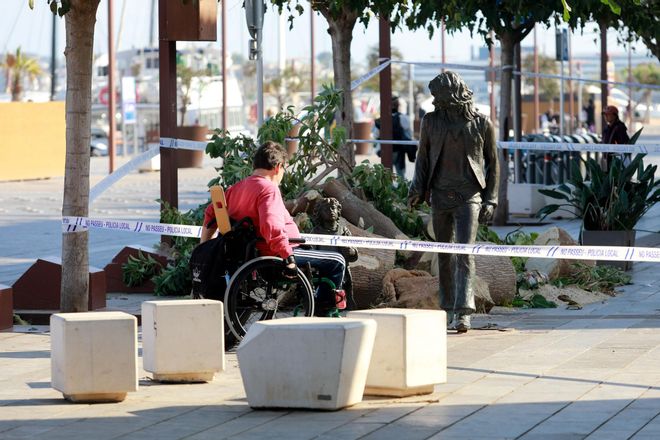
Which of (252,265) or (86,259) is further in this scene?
(86,259)

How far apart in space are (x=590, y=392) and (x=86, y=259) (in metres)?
4.64

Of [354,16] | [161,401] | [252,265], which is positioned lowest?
[161,401]

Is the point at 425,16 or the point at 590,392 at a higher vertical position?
the point at 425,16

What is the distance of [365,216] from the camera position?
1304 centimetres

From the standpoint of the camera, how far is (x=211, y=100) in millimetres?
96938

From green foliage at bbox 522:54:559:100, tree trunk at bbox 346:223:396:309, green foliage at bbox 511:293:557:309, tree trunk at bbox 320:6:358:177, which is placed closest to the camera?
tree trunk at bbox 346:223:396:309

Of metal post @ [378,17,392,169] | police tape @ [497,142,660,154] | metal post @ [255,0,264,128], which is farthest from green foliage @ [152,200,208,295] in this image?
metal post @ [378,17,392,169]

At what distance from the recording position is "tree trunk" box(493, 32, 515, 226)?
1980cm

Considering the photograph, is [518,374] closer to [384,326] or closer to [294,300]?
[384,326]

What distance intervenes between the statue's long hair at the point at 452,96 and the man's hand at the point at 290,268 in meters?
1.60

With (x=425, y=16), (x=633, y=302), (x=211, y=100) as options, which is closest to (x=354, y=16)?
(x=425, y=16)

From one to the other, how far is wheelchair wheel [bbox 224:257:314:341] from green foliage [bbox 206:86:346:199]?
129 inches

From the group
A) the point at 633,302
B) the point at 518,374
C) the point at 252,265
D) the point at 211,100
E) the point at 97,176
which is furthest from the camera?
the point at 211,100

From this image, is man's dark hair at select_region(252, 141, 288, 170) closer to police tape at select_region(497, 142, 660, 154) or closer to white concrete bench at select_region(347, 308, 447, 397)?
white concrete bench at select_region(347, 308, 447, 397)
